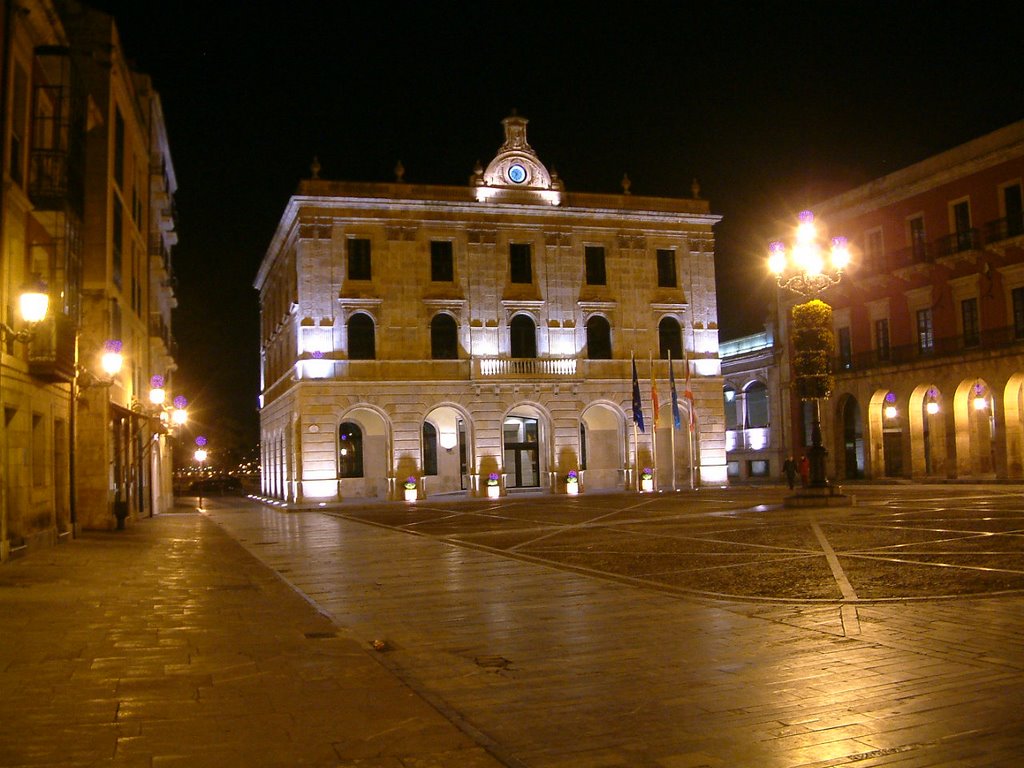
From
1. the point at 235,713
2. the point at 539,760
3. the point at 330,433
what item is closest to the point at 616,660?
the point at 539,760

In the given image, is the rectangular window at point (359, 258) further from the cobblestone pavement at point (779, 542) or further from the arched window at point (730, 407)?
the arched window at point (730, 407)

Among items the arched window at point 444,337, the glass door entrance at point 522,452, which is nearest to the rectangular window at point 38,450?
the arched window at point 444,337

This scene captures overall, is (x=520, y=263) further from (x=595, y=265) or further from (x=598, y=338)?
(x=598, y=338)

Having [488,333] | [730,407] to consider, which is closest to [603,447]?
[488,333]

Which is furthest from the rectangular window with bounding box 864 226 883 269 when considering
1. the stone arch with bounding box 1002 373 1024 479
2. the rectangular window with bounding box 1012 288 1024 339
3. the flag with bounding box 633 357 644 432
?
the flag with bounding box 633 357 644 432

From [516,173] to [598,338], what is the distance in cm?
939

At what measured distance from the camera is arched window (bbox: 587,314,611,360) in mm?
48500

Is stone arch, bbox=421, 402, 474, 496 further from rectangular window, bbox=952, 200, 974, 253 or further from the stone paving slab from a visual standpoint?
the stone paving slab

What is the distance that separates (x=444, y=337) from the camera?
1826 inches

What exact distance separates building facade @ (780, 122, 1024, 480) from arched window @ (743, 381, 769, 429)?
9.79m

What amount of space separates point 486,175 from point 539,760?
4416 centimetres

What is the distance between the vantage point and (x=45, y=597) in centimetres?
1248

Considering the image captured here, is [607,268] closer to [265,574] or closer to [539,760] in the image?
[265,574]

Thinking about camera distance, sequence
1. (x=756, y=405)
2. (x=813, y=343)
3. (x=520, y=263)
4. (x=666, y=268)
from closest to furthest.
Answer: (x=813, y=343) → (x=520, y=263) → (x=666, y=268) → (x=756, y=405)
